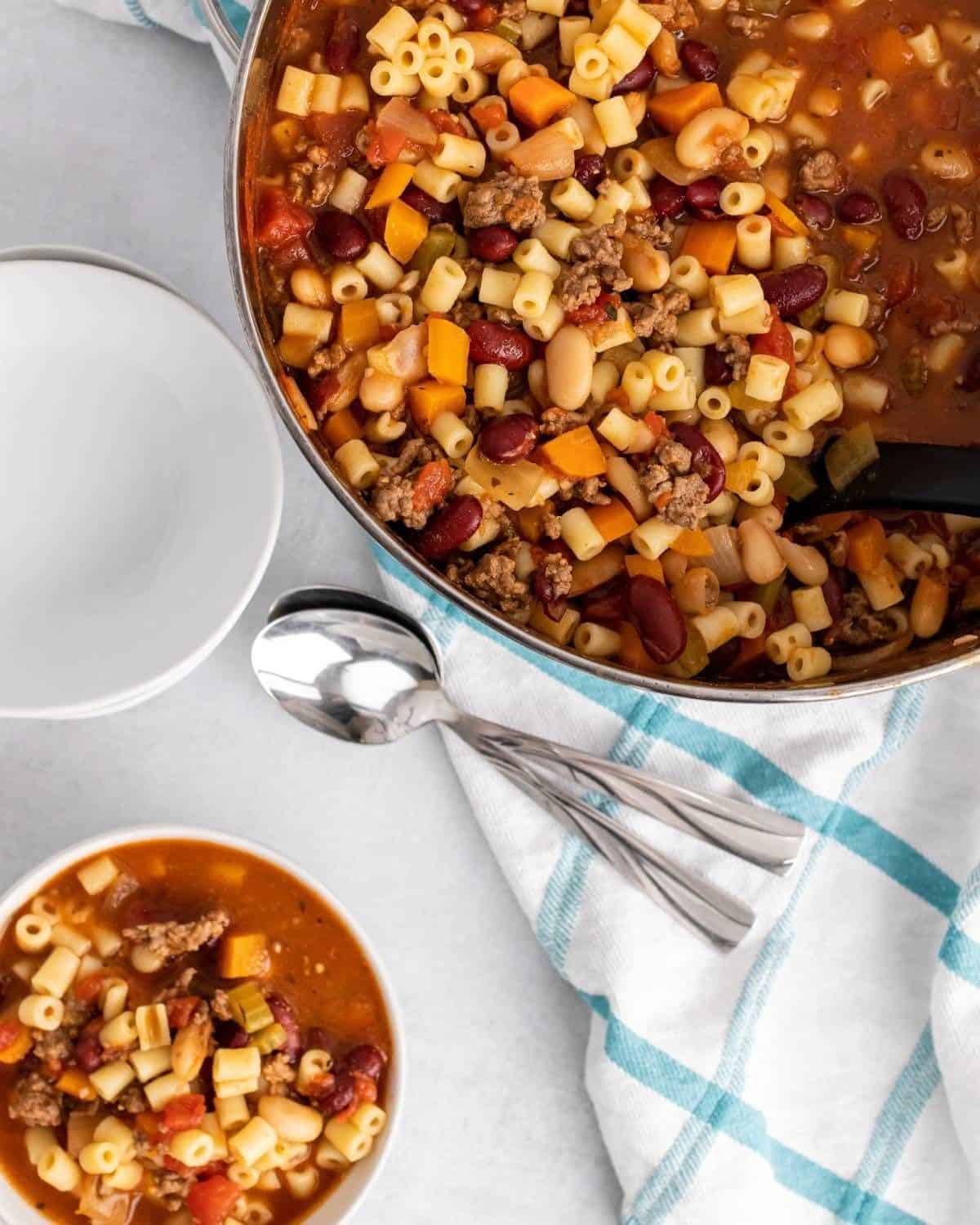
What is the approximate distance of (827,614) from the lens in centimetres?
190

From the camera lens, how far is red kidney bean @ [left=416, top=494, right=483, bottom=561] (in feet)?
5.83

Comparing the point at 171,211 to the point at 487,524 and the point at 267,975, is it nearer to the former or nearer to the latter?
the point at 487,524

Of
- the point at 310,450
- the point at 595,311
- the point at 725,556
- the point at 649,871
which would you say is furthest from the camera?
the point at 649,871

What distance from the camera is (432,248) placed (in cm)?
184

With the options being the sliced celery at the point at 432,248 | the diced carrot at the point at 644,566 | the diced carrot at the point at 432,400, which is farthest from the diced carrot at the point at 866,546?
the sliced celery at the point at 432,248

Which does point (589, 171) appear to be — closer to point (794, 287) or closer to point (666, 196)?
point (666, 196)

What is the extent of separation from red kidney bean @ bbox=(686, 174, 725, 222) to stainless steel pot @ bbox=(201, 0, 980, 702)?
600 millimetres

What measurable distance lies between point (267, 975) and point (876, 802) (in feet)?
3.42

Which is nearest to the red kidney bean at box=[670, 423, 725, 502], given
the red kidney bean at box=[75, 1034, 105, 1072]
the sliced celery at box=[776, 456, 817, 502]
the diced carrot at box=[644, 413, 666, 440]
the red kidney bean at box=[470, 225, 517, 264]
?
the diced carrot at box=[644, 413, 666, 440]

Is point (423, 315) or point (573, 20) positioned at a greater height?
point (573, 20)

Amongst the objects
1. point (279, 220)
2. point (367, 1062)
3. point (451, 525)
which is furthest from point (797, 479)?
point (367, 1062)

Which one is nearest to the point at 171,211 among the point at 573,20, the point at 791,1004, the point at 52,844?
the point at 573,20

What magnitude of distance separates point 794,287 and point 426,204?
20.6 inches

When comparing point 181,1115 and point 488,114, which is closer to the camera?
point 488,114
